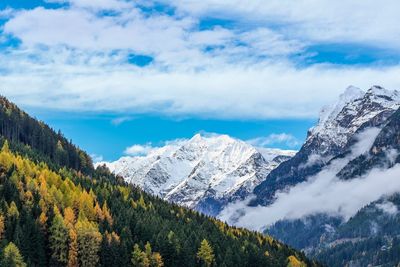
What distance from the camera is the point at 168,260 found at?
199 m

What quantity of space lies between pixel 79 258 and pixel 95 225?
16686 mm

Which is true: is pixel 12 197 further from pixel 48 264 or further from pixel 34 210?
pixel 48 264

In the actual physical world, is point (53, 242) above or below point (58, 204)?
below

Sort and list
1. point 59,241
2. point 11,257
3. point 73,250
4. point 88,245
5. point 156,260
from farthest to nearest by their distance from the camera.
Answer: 1. point 156,260
2. point 88,245
3. point 59,241
4. point 73,250
5. point 11,257

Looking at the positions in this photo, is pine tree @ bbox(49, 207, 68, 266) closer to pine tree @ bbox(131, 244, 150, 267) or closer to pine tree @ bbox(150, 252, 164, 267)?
pine tree @ bbox(131, 244, 150, 267)

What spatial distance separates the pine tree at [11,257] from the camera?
149375 millimetres

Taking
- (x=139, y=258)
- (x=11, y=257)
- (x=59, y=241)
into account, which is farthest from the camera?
(x=139, y=258)

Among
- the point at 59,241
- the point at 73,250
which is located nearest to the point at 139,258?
the point at 73,250

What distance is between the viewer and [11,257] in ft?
495

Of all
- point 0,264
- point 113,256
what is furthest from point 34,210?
point 0,264

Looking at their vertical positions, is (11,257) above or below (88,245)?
below

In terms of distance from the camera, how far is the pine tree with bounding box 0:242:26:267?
14938cm

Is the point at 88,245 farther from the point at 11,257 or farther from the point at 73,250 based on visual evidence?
the point at 11,257

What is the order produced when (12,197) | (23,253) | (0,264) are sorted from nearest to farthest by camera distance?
Answer: (0,264) < (23,253) < (12,197)
